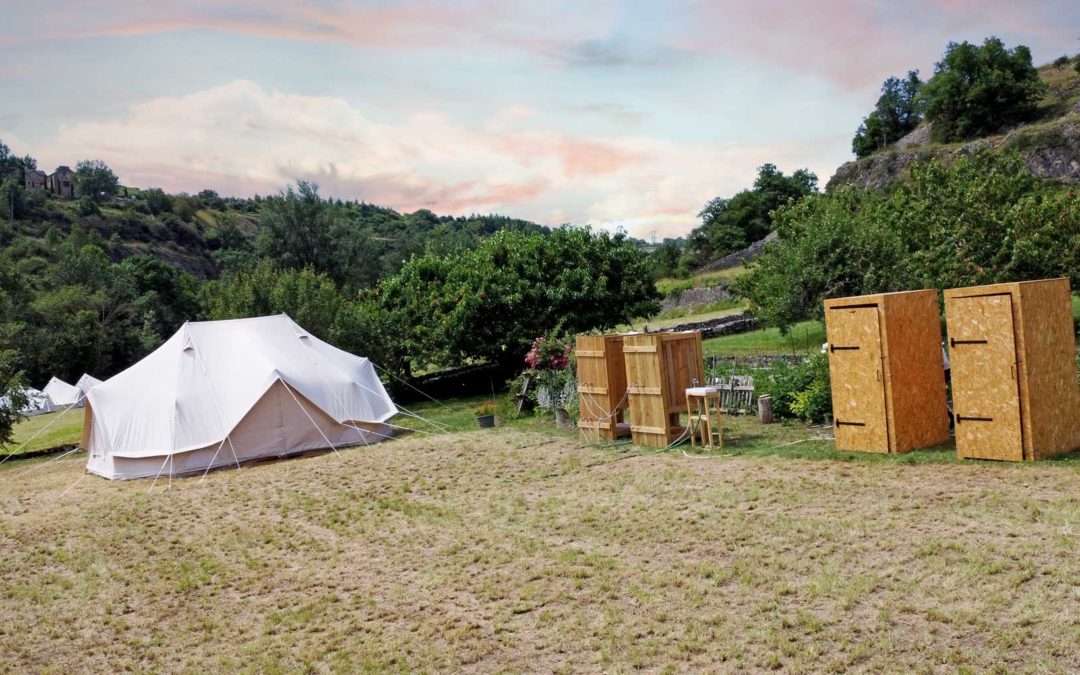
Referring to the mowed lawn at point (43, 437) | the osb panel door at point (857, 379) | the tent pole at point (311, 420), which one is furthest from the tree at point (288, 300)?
the osb panel door at point (857, 379)

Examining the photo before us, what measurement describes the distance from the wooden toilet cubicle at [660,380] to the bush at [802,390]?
5.53 feet

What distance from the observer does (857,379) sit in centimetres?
1020

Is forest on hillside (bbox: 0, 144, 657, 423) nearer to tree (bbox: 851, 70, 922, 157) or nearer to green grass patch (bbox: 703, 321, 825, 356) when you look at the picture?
green grass patch (bbox: 703, 321, 825, 356)

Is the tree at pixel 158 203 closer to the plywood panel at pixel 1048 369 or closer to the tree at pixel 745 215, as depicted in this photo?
the tree at pixel 745 215

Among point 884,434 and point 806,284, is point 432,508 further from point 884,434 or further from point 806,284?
point 806,284

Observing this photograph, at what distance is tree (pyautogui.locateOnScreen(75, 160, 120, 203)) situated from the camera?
359ft

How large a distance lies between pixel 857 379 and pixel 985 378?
1486mm

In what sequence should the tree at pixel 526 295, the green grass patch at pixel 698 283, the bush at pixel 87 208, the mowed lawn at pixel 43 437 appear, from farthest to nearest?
the bush at pixel 87 208, the green grass patch at pixel 698 283, the tree at pixel 526 295, the mowed lawn at pixel 43 437

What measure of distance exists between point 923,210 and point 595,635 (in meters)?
19.3

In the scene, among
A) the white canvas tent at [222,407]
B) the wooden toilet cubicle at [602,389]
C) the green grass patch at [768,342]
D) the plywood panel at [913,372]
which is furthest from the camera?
Result: the green grass patch at [768,342]

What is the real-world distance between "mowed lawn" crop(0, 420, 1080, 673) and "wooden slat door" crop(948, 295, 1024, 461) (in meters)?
0.31

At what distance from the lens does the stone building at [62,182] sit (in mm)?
114831

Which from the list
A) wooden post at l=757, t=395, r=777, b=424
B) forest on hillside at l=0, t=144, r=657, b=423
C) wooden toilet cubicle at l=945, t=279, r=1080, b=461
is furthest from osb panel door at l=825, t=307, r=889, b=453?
forest on hillside at l=0, t=144, r=657, b=423

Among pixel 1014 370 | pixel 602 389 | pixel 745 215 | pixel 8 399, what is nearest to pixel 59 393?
pixel 8 399
